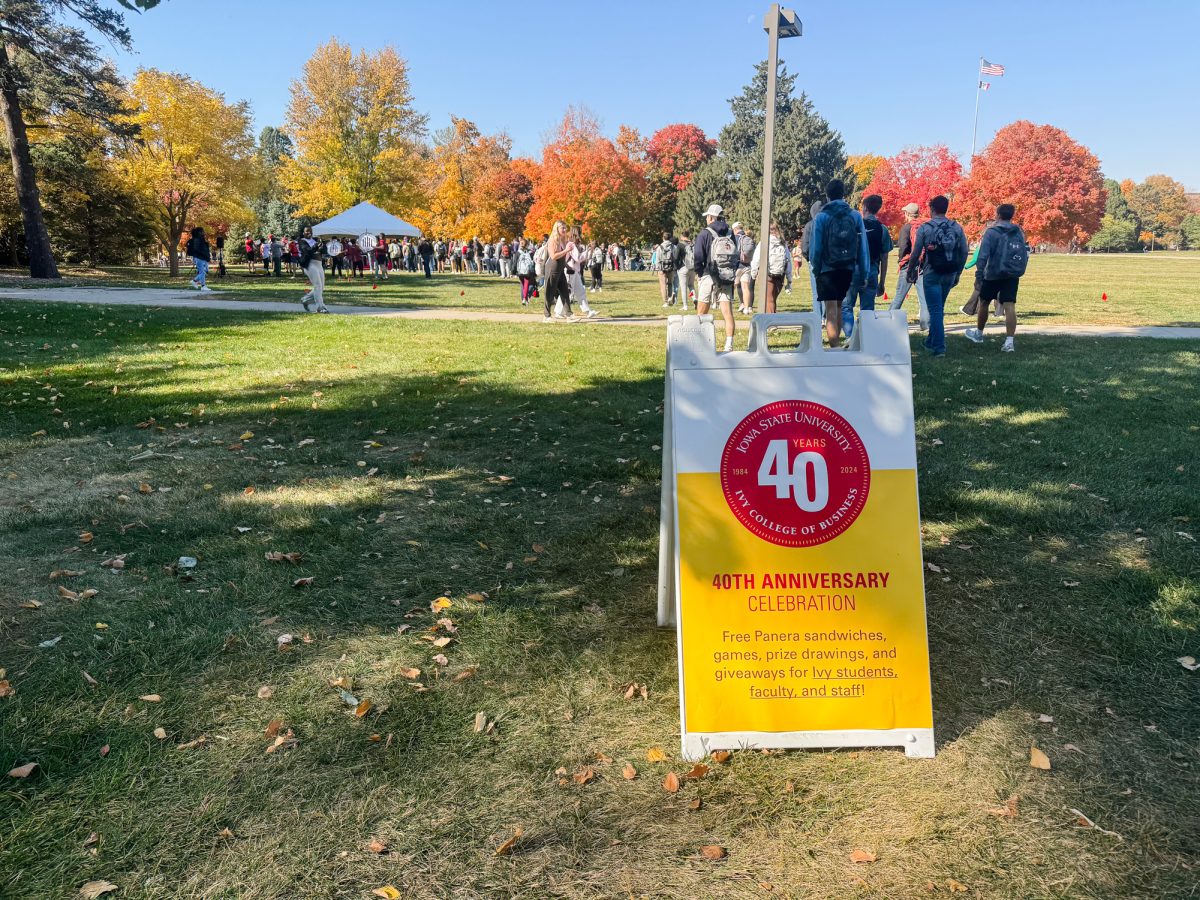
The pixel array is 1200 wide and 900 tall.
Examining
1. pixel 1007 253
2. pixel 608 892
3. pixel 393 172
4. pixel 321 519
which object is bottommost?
pixel 608 892

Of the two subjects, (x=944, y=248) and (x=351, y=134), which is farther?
(x=351, y=134)

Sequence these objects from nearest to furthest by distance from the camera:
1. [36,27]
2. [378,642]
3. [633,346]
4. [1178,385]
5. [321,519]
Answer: [378,642] < [321,519] < [1178,385] < [633,346] < [36,27]

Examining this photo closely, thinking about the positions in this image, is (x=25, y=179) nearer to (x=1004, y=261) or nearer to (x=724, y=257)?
(x=724, y=257)

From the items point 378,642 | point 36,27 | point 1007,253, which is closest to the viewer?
point 378,642

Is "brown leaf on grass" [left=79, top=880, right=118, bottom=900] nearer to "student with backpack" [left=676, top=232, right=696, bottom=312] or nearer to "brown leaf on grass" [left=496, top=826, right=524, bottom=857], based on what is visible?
"brown leaf on grass" [left=496, top=826, right=524, bottom=857]

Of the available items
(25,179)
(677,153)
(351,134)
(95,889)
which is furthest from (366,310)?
(677,153)

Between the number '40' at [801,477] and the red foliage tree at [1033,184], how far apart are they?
213 ft

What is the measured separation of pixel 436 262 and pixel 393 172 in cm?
1239

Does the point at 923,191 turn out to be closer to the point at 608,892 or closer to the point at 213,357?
the point at 213,357

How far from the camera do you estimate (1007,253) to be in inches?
411

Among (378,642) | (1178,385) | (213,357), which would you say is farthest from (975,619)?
(213,357)

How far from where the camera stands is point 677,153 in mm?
76250

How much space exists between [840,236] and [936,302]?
2.17 m

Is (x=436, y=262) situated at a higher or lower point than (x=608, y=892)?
higher
